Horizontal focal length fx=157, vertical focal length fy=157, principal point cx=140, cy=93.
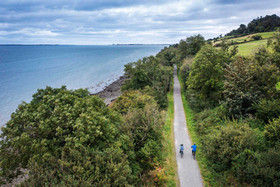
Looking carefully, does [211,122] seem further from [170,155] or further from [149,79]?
[149,79]

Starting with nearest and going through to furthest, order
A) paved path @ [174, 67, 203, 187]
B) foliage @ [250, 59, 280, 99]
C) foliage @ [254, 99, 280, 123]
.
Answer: paved path @ [174, 67, 203, 187]
foliage @ [254, 99, 280, 123]
foliage @ [250, 59, 280, 99]

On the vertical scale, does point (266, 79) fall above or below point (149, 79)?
above

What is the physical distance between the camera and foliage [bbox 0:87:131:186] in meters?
9.63

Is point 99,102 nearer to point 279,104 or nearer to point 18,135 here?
point 18,135

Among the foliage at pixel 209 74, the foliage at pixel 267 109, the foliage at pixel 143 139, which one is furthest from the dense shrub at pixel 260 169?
the foliage at pixel 209 74

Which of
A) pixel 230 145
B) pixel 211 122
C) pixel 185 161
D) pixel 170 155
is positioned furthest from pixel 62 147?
pixel 211 122

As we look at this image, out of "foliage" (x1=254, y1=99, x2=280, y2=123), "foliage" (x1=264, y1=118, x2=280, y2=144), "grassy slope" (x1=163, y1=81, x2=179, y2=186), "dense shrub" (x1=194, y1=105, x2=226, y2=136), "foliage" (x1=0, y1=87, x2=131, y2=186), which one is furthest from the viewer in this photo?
"dense shrub" (x1=194, y1=105, x2=226, y2=136)

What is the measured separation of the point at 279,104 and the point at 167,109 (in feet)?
60.4

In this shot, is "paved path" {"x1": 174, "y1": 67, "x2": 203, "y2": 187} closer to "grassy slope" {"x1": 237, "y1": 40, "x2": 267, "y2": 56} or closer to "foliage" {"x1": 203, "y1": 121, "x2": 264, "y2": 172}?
"foliage" {"x1": 203, "y1": 121, "x2": 264, "y2": 172}

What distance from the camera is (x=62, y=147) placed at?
11055mm

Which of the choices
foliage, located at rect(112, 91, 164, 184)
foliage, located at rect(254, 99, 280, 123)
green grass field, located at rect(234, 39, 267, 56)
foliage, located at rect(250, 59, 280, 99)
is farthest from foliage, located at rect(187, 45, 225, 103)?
foliage, located at rect(112, 91, 164, 184)

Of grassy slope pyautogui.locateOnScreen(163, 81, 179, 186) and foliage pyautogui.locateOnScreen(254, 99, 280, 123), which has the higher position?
foliage pyautogui.locateOnScreen(254, 99, 280, 123)

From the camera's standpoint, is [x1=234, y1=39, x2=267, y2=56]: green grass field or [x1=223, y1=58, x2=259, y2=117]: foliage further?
[x1=234, y1=39, x2=267, y2=56]: green grass field

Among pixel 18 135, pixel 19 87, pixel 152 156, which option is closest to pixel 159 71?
pixel 152 156
